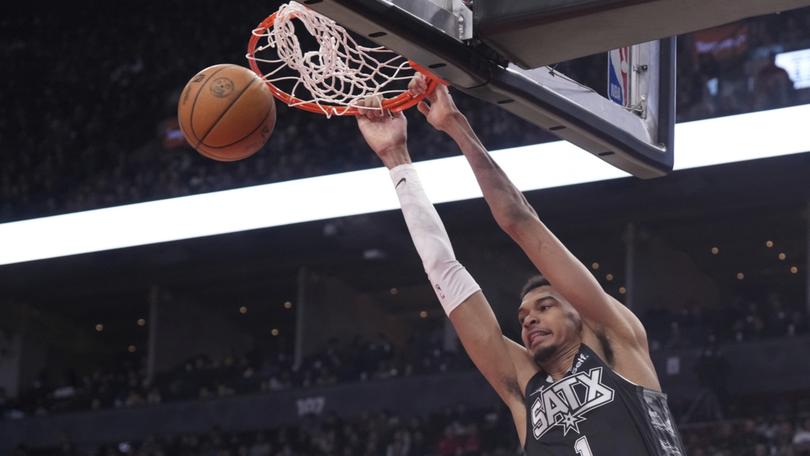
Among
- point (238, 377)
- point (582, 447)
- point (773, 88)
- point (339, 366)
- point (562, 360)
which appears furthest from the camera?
point (238, 377)

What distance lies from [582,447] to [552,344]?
0.28m

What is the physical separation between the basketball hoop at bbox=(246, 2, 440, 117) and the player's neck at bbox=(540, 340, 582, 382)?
89 centimetres

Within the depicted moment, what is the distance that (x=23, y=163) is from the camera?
17.7 metres

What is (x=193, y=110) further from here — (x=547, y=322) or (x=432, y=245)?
(x=547, y=322)

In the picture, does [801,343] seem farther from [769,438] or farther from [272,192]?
[272,192]

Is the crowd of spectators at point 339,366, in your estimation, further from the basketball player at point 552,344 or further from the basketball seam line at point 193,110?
the basketball player at point 552,344

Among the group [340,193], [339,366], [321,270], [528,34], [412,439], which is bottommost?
[528,34]

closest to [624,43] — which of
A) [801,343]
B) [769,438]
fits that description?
[769,438]

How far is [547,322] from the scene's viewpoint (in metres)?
3.06

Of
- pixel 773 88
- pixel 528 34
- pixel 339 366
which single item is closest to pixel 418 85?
pixel 528 34

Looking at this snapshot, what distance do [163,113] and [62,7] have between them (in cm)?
251

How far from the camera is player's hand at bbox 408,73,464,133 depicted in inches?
126

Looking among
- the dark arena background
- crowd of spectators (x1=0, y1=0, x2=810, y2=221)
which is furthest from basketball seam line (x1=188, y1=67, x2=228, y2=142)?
crowd of spectators (x1=0, y1=0, x2=810, y2=221)

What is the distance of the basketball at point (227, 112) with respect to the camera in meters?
3.73
